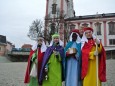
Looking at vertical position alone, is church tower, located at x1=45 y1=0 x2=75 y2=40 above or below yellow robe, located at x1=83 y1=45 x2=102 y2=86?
above

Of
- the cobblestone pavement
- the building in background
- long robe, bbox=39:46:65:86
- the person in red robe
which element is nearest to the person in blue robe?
long robe, bbox=39:46:65:86

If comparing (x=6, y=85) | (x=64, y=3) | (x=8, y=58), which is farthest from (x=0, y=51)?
(x=6, y=85)

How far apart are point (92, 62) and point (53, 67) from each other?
1.06 meters

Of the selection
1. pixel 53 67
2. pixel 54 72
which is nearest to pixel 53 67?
pixel 53 67

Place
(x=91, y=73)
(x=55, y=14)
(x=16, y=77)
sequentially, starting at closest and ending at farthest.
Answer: (x=91, y=73) < (x=16, y=77) < (x=55, y=14)

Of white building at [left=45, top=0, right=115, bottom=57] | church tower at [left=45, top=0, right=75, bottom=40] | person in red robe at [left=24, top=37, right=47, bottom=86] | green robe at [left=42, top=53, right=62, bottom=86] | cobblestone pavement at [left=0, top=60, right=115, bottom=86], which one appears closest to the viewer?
green robe at [left=42, top=53, right=62, bottom=86]

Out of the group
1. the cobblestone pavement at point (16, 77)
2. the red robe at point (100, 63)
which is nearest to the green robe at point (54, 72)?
the red robe at point (100, 63)

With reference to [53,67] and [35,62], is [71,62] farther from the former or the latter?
[35,62]

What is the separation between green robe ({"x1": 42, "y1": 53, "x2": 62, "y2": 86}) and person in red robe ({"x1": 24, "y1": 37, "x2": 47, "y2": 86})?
38 centimetres

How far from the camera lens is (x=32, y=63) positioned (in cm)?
823

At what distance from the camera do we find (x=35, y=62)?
26.4 ft

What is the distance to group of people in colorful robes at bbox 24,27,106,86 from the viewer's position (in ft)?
24.0

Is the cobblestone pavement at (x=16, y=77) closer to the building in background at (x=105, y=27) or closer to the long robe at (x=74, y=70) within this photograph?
the long robe at (x=74, y=70)

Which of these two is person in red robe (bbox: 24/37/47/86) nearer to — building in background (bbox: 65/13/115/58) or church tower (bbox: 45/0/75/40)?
church tower (bbox: 45/0/75/40)
